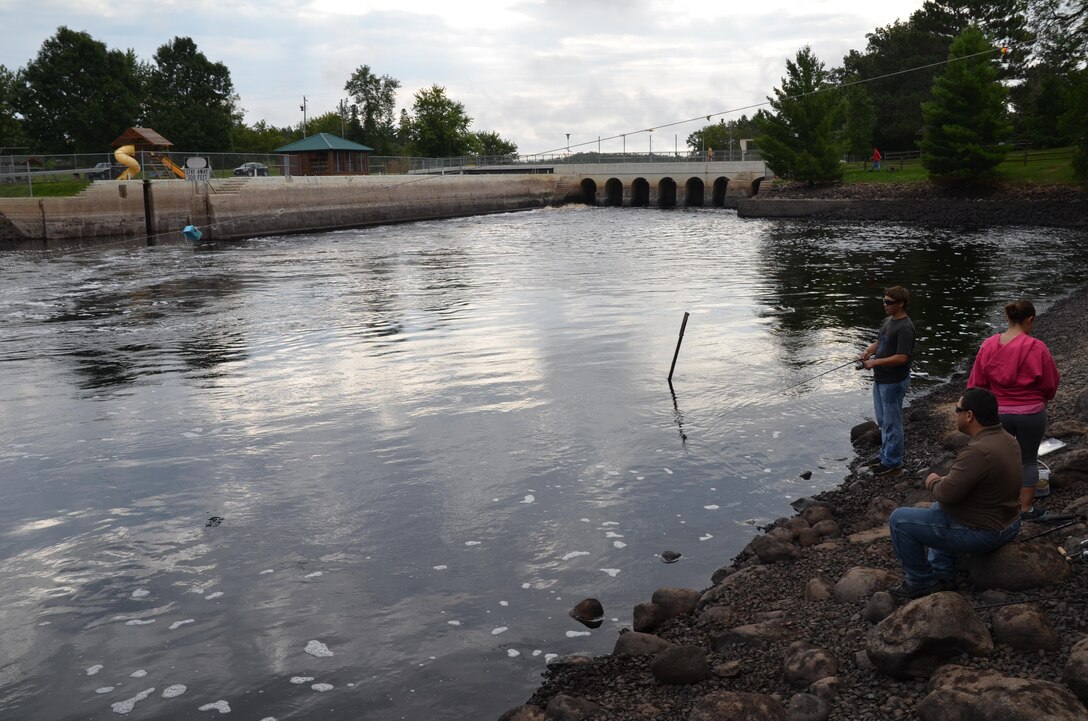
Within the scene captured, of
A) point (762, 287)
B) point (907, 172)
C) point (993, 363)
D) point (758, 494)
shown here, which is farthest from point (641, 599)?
point (907, 172)

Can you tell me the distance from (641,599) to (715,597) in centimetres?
83

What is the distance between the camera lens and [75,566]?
Answer: 10492 millimetres

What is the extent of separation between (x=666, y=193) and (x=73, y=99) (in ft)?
204

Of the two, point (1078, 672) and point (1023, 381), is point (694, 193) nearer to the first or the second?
point (1023, 381)

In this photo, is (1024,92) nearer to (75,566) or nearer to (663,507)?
(663,507)

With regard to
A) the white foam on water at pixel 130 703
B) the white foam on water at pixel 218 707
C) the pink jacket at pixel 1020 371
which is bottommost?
the white foam on water at pixel 218 707

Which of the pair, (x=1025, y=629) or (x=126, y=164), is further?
(x=126, y=164)

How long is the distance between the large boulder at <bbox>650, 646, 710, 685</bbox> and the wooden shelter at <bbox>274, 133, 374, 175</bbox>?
240ft

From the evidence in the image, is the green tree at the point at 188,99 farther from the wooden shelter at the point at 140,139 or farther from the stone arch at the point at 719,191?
the stone arch at the point at 719,191

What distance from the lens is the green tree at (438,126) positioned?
12150 centimetres

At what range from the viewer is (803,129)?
7881 centimetres

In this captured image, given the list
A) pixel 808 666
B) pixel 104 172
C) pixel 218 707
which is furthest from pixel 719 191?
pixel 218 707

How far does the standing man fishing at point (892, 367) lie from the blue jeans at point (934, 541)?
410 cm

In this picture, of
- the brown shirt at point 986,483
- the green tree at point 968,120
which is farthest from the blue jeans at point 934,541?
the green tree at point 968,120
